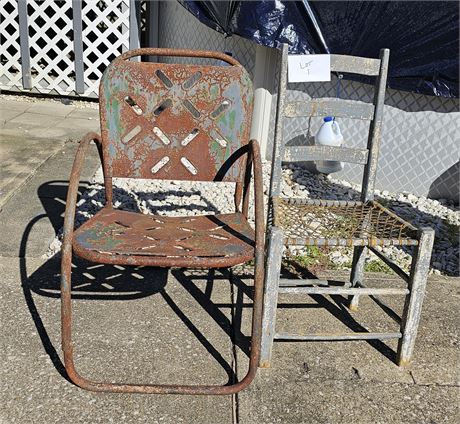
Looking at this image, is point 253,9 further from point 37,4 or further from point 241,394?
point 37,4

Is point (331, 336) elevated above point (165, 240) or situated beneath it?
situated beneath

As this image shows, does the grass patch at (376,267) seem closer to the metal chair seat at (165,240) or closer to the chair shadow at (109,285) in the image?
the chair shadow at (109,285)

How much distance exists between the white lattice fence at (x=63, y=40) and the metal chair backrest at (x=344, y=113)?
16.7 ft

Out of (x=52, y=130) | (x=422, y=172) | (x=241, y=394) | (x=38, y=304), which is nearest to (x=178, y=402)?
(x=241, y=394)

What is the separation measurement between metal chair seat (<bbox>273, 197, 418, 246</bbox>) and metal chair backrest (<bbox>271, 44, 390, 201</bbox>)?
0.43 feet

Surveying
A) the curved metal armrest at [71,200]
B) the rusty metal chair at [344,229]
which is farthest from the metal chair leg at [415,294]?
the curved metal armrest at [71,200]

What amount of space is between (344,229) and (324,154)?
507mm

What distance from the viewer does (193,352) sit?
208 centimetres

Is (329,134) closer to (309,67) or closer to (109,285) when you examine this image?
(309,67)

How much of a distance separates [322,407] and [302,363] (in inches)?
10.0

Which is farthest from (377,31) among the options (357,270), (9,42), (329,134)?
(9,42)

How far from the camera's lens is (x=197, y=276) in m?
2.71

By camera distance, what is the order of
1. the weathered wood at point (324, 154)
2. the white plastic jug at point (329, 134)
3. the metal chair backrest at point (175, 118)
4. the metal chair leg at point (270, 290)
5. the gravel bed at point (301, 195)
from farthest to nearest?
the white plastic jug at point (329, 134), the gravel bed at point (301, 195), the weathered wood at point (324, 154), the metal chair backrest at point (175, 118), the metal chair leg at point (270, 290)

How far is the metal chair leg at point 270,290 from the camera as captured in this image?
6.04ft
